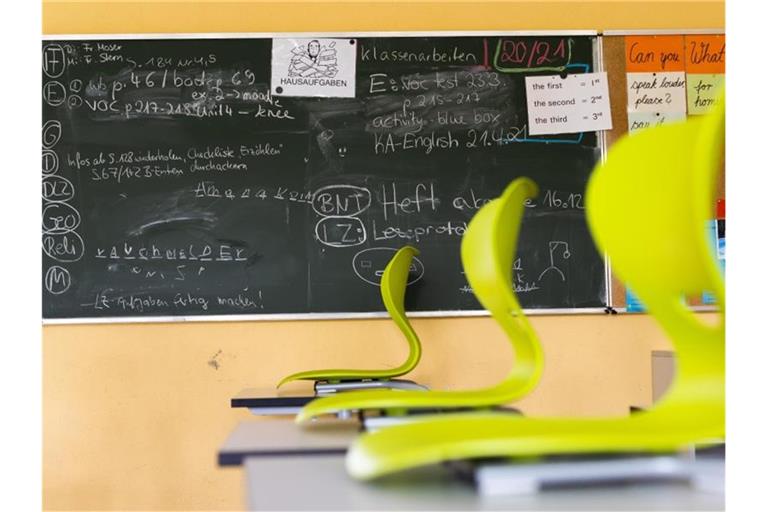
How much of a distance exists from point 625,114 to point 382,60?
114cm

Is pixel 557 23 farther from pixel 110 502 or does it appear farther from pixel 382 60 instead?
pixel 110 502

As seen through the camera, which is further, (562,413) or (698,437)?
(562,413)

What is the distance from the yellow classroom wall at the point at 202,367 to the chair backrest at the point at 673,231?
Answer: 10.2 feet

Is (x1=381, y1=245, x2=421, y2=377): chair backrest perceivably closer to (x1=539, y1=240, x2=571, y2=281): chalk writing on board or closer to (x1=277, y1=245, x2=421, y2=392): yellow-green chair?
(x1=277, y1=245, x2=421, y2=392): yellow-green chair

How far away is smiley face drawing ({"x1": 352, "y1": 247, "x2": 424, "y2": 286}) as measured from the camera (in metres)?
4.34

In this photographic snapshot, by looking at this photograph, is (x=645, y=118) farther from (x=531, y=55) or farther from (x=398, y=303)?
(x=398, y=303)

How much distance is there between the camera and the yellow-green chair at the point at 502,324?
63.7 inches

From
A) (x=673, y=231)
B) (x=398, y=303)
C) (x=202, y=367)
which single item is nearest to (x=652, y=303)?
(x=673, y=231)

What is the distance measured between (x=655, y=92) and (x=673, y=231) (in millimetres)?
3551

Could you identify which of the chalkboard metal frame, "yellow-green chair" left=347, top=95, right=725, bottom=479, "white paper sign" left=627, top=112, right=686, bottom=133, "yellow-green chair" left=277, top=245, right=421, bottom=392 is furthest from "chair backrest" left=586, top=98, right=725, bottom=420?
"white paper sign" left=627, top=112, right=686, bottom=133

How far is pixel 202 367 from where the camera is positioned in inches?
169
